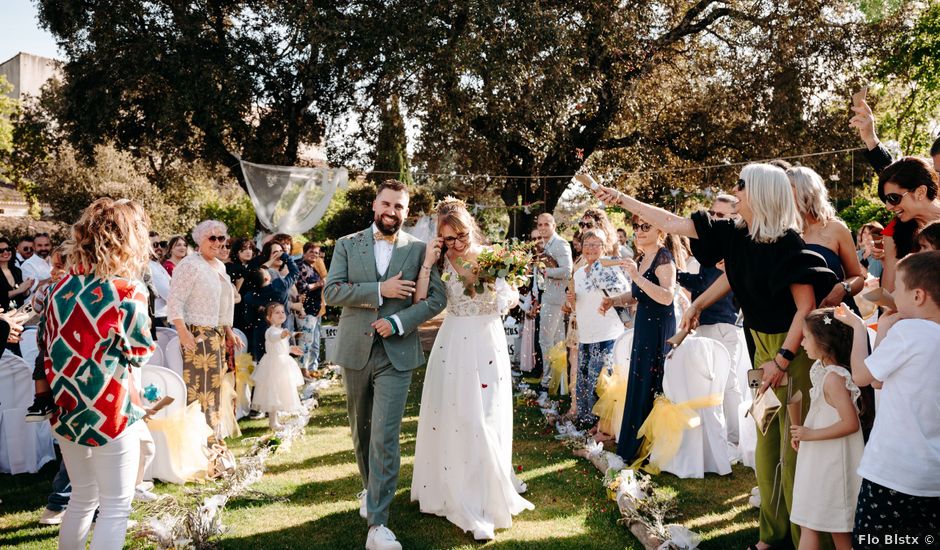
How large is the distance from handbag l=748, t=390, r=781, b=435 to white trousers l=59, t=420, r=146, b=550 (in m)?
3.41

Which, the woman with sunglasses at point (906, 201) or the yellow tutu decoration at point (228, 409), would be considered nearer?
the woman with sunglasses at point (906, 201)

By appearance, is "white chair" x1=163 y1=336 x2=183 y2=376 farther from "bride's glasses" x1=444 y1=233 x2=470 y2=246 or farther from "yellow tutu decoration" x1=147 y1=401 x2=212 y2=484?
"bride's glasses" x1=444 y1=233 x2=470 y2=246

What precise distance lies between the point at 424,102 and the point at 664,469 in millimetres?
11155

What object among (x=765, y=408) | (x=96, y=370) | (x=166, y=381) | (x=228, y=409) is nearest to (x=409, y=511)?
(x=166, y=381)

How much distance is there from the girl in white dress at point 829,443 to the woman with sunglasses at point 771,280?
0.16 meters

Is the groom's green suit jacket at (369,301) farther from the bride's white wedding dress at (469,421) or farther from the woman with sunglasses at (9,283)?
the woman with sunglasses at (9,283)

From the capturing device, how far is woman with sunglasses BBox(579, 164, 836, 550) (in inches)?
139

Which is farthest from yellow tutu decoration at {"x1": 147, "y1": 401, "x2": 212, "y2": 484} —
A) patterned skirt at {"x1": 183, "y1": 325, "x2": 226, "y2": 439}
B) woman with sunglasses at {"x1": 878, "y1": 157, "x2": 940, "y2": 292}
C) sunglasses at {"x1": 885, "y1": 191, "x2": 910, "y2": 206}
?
sunglasses at {"x1": 885, "y1": 191, "x2": 910, "y2": 206}

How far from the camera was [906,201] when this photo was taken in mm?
3654

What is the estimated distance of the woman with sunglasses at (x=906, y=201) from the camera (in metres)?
3.61

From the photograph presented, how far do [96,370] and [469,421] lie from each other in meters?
2.30

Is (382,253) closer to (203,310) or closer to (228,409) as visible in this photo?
(203,310)

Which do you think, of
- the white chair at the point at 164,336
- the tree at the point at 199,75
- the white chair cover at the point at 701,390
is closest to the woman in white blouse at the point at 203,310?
the white chair at the point at 164,336

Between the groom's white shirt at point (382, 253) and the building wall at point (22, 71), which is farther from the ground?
the building wall at point (22, 71)
